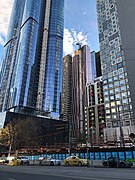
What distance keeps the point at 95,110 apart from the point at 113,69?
40215 mm

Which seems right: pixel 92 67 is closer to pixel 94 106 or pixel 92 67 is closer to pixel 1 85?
pixel 94 106

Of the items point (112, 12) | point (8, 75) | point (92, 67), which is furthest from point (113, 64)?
point (92, 67)

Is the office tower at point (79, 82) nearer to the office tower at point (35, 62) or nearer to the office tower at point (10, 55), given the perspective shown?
the office tower at point (35, 62)

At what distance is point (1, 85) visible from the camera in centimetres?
12238

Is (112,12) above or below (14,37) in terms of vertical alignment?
below

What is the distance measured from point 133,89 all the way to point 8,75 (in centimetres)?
11857

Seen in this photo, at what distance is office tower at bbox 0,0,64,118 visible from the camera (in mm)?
102312

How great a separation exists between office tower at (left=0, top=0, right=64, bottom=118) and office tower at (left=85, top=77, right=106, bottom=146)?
23933 mm

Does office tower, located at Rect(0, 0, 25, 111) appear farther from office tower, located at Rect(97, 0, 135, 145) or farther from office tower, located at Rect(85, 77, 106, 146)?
office tower, located at Rect(97, 0, 135, 145)

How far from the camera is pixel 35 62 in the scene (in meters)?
122

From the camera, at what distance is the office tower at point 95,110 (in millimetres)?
110438

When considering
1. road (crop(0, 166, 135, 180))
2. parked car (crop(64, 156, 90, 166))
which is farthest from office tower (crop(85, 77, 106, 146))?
road (crop(0, 166, 135, 180))

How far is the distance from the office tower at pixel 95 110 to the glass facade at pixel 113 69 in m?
Result: 29.5

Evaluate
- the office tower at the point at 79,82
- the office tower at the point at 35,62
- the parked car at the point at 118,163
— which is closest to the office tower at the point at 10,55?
the office tower at the point at 35,62
